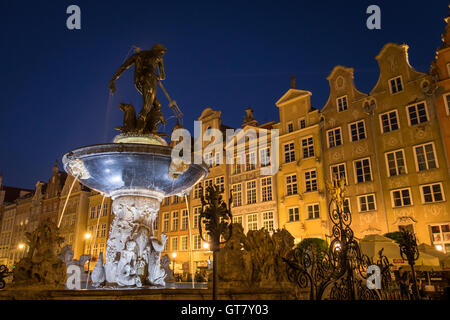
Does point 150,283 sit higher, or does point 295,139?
point 295,139

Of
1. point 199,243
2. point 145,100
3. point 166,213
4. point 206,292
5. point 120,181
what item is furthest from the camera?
point 166,213

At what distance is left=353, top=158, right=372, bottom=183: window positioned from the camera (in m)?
23.0

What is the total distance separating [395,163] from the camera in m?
22.1

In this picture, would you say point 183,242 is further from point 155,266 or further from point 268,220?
point 155,266

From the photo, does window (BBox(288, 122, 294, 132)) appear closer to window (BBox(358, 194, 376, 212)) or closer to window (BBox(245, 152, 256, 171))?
window (BBox(245, 152, 256, 171))

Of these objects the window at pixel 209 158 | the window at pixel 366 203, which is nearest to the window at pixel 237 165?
the window at pixel 209 158

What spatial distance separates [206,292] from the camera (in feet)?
21.4

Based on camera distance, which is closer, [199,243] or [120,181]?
[120,181]

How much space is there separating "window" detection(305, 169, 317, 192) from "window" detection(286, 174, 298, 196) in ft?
2.94

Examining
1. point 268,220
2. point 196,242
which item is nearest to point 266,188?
point 268,220

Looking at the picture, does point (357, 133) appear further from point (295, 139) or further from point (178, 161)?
point (178, 161)

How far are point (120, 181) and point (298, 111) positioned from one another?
66.4 ft

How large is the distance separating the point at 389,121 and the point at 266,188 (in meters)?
10.1
